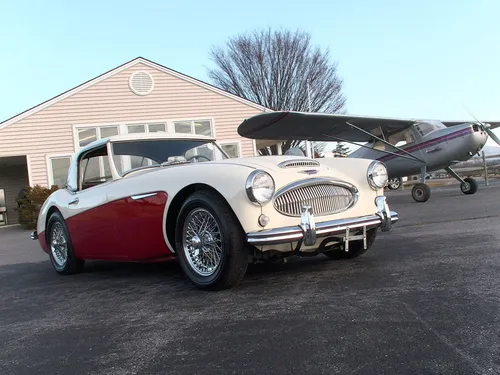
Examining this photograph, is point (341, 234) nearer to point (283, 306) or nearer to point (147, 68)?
point (283, 306)

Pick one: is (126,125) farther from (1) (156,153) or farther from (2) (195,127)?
(1) (156,153)

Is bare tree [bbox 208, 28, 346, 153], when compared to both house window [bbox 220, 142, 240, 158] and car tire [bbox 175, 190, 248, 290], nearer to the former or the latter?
house window [bbox 220, 142, 240, 158]

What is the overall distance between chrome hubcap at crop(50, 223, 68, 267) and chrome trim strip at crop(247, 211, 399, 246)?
3091 mm

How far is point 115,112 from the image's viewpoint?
16.6 metres

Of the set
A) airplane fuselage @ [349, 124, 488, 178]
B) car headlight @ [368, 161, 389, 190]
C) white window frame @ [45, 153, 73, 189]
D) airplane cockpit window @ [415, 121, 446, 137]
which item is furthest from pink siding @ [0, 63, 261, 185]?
car headlight @ [368, 161, 389, 190]

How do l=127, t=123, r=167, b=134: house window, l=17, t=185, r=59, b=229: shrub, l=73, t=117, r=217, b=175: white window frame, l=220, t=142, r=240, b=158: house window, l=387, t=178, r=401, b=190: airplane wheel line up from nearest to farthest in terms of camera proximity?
l=17, t=185, r=59, b=229: shrub → l=73, t=117, r=217, b=175: white window frame → l=127, t=123, r=167, b=134: house window → l=220, t=142, r=240, b=158: house window → l=387, t=178, r=401, b=190: airplane wheel

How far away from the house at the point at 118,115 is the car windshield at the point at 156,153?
38.7ft

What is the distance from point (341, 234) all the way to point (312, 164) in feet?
2.34

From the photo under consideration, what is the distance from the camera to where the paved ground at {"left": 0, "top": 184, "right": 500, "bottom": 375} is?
7.60ft

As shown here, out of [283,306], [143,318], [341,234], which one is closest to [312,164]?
[341,234]

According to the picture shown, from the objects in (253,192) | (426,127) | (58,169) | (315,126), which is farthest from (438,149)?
(58,169)

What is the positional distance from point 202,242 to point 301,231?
877mm

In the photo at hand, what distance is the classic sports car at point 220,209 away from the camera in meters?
3.54

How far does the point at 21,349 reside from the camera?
9.39ft
